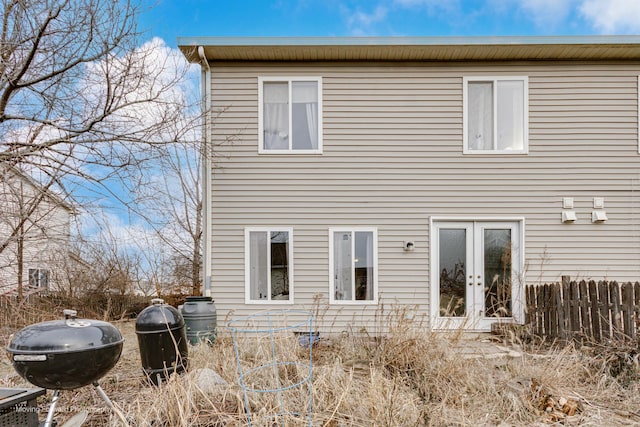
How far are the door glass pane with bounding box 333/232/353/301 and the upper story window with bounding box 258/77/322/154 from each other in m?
1.67

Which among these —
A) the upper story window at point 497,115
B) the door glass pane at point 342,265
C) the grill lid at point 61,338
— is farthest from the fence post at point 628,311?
the grill lid at point 61,338

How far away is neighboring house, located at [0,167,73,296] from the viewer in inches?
245

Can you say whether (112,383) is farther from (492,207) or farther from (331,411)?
(492,207)

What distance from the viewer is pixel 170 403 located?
288 cm

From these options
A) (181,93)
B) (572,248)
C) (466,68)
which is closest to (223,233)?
(181,93)

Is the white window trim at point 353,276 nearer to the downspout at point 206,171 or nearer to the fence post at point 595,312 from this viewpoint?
the downspout at point 206,171

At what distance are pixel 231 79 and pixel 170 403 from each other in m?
5.40

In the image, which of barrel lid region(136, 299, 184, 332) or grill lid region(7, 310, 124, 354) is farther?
barrel lid region(136, 299, 184, 332)

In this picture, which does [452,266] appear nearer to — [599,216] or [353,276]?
[353,276]

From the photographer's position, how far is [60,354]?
2352mm

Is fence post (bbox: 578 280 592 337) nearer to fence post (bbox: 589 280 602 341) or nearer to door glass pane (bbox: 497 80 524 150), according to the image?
fence post (bbox: 589 280 602 341)

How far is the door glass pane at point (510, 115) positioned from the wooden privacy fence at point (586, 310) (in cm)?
256

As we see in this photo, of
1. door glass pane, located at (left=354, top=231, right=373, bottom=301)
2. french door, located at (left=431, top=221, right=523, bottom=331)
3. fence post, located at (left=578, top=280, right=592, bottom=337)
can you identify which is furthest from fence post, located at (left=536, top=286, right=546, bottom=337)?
door glass pane, located at (left=354, top=231, right=373, bottom=301)

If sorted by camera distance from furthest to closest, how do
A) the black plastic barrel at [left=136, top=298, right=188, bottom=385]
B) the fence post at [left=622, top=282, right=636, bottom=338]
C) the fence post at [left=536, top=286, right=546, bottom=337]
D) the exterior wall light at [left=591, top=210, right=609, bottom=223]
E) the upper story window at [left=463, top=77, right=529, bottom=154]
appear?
1. the upper story window at [left=463, top=77, right=529, bottom=154]
2. the exterior wall light at [left=591, top=210, right=609, bottom=223]
3. the fence post at [left=536, top=286, right=546, bottom=337]
4. the fence post at [left=622, top=282, right=636, bottom=338]
5. the black plastic barrel at [left=136, top=298, right=188, bottom=385]
